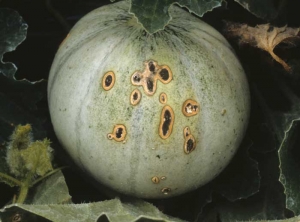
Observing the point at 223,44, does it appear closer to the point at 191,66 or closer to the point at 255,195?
the point at 191,66

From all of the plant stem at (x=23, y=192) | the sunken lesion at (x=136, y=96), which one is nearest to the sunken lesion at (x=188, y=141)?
the sunken lesion at (x=136, y=96)

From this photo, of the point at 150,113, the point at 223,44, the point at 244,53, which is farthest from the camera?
the point at 244,53

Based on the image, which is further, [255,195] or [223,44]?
[255,195]

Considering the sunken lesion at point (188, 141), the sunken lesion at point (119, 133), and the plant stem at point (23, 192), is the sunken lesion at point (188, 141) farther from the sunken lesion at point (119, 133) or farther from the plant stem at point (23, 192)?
the plant stem at point (23, 192)

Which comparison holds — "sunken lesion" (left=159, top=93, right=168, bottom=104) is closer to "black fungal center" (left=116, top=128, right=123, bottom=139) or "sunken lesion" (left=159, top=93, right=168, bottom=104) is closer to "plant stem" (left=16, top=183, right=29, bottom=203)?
"black fungal center" (left=116, top=128, right=123, bottom=139)

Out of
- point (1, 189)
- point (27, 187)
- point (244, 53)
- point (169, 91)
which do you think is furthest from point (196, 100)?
point (1, 189)

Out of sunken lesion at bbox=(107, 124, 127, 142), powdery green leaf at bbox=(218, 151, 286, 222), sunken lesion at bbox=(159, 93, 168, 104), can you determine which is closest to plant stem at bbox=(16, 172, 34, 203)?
sunken lesion at bbox=(107, 124, 127, 142)

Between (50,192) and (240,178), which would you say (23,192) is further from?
(240,178)
